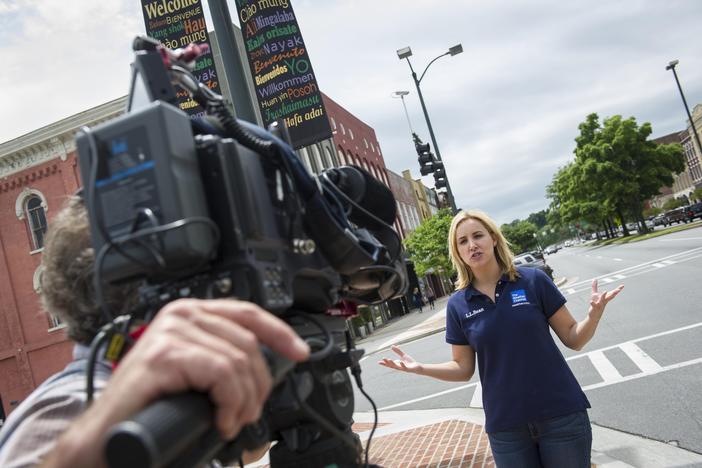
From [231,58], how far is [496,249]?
211cm

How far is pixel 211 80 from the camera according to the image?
19.1 feet

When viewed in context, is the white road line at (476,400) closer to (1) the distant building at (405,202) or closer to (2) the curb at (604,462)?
(2) the curb at (604,462)

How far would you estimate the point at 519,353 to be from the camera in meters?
3.06

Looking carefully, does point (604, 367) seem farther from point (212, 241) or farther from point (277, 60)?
point (212, 241)

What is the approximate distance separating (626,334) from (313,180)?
9.85 metres

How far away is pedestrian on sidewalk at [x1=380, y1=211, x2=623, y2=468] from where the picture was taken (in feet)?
9.50

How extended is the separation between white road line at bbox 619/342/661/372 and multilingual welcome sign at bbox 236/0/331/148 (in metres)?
5.44

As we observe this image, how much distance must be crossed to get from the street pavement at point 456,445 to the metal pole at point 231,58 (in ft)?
9.28

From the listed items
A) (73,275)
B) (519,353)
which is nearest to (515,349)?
(519,353)

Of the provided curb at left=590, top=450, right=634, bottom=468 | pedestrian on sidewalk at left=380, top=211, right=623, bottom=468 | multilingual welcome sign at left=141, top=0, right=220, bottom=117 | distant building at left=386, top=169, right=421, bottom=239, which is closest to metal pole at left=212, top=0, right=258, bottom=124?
multilingual welcome sign at left=141, top=0, right=220, bottom=117

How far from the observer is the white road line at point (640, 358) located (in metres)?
7.47

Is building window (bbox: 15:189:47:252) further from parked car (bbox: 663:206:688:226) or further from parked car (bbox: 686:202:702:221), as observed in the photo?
parked car (bbox: 663:206:688:226)

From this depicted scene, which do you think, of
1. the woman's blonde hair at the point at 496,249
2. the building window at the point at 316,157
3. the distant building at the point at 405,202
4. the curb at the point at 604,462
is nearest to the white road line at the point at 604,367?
the curb at the point at 604,462

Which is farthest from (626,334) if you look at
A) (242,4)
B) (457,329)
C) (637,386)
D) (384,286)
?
(384,286)
